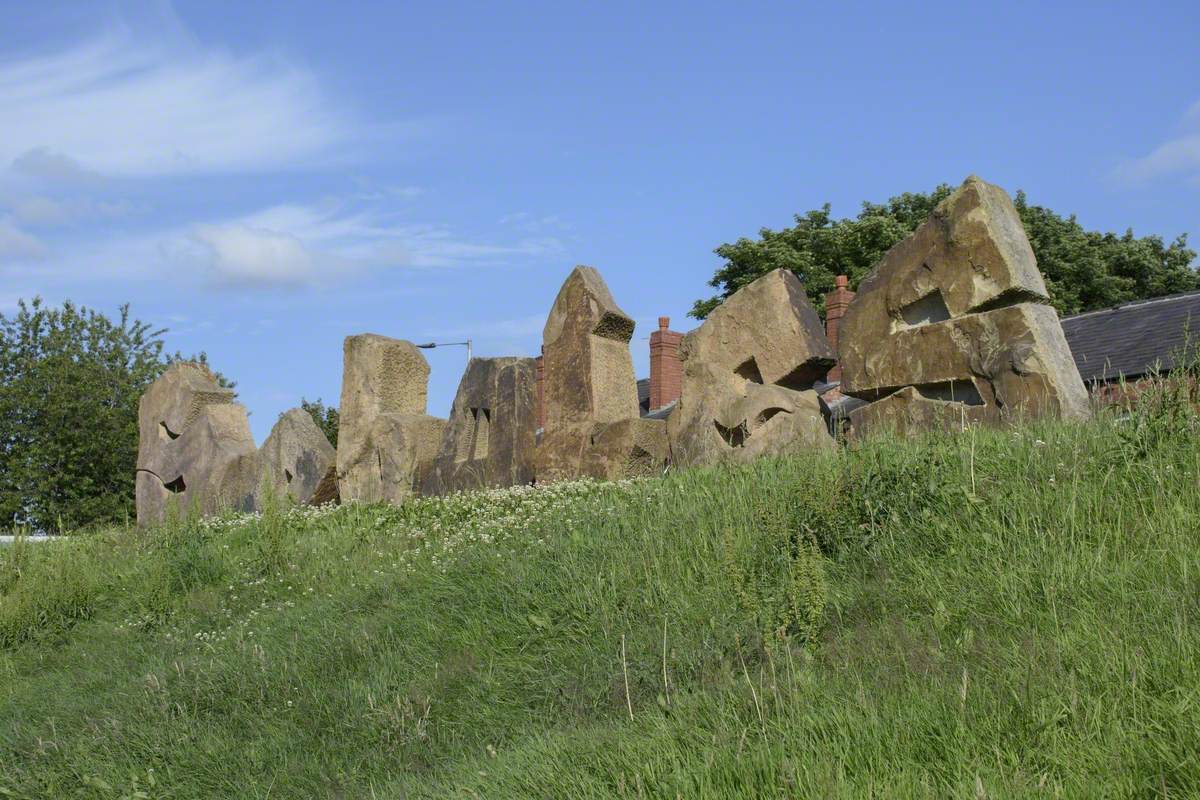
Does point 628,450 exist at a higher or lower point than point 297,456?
lower

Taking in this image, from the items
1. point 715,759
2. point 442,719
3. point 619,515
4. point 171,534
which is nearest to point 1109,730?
point 715,759

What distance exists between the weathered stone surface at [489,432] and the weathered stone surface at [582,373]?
0.21m

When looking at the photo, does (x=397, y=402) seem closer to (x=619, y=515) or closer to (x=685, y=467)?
(x=685, y=467)

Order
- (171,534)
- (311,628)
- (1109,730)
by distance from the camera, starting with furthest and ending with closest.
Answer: (171,534) < (311,628) < (1109,730)

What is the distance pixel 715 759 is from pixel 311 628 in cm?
425

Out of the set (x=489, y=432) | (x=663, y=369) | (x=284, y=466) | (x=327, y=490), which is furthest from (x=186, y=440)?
(x=663, y=369)

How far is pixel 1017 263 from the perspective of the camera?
32.3 feet

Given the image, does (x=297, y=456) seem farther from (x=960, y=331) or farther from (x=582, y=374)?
(x=960, y=331)

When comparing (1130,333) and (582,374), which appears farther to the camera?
(1130,333)

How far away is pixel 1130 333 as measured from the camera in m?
20.0

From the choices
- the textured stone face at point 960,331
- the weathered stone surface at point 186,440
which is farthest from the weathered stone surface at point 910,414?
the weathered stone surface at point 186,440

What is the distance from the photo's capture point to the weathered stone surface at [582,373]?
11922 millimetres

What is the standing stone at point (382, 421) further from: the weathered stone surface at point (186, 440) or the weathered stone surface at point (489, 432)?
the weathered stone surface at point (186, 440)

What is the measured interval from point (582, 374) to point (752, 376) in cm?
166
